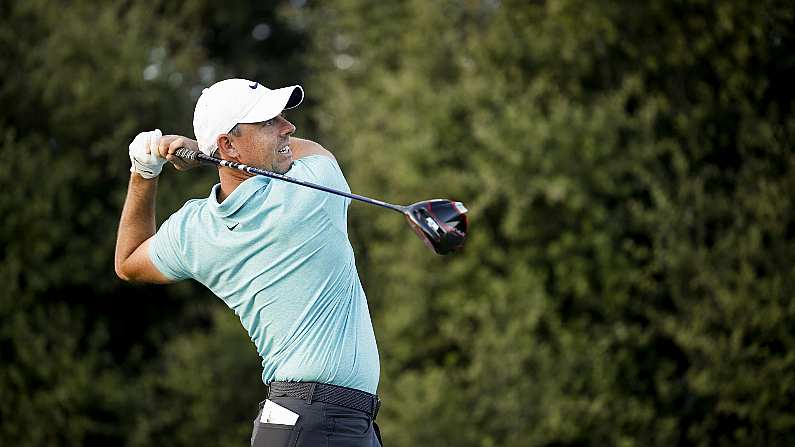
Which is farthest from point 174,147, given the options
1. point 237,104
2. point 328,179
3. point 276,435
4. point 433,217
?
point 276,435

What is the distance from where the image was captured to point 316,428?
12.4 feet

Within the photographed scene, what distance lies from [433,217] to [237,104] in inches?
31.5

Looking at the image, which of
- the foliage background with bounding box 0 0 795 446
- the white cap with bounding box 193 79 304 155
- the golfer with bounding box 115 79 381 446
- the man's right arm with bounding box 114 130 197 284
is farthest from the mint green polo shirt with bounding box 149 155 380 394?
the foliage background with bounding box 0 0 795 446

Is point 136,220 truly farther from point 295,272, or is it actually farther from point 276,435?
point 276,435

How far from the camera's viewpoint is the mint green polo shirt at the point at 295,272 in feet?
12.5

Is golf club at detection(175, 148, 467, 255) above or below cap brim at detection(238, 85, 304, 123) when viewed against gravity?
below

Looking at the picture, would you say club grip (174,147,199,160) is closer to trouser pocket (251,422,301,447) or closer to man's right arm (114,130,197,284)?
man's right arm (114,130,197,284)

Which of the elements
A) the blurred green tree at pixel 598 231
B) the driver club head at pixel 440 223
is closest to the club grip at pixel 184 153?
the driver club head at pixel 440 223

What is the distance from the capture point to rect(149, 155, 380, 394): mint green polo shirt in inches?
149

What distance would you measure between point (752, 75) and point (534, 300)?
2914 millimetres

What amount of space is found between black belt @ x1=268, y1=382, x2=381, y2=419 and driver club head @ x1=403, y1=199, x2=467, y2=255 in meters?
0.58

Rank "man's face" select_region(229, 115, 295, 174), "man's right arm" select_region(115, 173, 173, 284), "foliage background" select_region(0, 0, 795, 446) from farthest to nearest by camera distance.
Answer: "foliage background" select_region(0, 0, 795, 446), "man's right arm" select_region(115, 173, 173, 284), "man's face" select_region(229, 115, 295, 174)

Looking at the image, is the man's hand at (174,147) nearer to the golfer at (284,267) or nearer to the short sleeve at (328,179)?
the golfer at (284,267)

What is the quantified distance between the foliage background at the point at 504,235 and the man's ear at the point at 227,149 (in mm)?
6689
